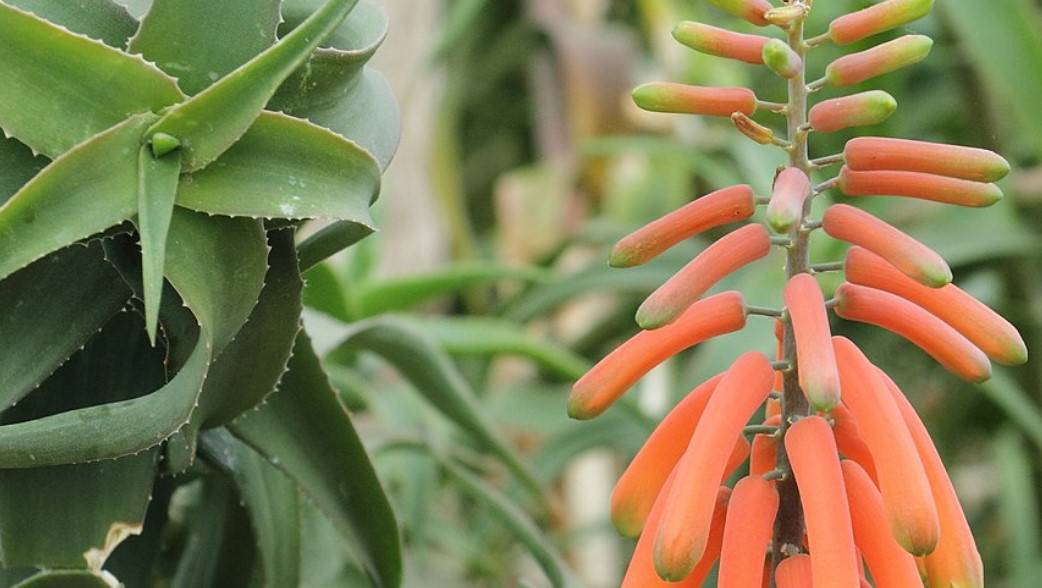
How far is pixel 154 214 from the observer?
0.45 meters

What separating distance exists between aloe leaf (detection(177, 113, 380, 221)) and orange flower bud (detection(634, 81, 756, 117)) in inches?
3.9

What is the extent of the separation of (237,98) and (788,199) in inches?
7.1

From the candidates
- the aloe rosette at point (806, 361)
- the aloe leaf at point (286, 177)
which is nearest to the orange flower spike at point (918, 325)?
the aloe rosette at point (806, 361)

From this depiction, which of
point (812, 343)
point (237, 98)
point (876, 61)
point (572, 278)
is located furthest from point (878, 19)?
point (572, 278)

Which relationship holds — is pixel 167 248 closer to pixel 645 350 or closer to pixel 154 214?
pixel 154 214

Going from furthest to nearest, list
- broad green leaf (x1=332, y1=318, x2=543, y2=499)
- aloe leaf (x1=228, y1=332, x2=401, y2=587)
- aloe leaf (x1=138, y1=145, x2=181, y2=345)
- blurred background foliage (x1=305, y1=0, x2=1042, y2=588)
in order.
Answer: blurred background foliage (x1=305, y1=0, x2=1042, y2=588)
broad green leaf (x1=332, y1=318, x2=543, y2=499)
aloe leaf (x1=228, y1=332, x2=401, y2=587)
aloe leaf (x1=138, y1=145, x2=181, y2=345)

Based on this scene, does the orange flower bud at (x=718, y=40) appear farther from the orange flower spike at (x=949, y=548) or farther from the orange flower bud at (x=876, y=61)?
the orange flower spike at (x=949, y=548)

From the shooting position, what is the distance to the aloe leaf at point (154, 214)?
16.8 inches

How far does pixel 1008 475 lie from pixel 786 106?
94cm

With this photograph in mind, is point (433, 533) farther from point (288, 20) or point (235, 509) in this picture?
point (288, 20)

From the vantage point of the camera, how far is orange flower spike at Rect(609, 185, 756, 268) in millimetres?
486

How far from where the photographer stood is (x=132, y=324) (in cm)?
54

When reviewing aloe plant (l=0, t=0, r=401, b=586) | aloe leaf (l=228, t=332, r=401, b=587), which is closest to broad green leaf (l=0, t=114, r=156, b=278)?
aloe plant (l=0, t=0, r=401, b=586)

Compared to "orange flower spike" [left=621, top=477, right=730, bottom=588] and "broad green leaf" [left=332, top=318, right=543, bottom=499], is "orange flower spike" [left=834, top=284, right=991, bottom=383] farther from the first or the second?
"broad green leaf" [left=332, top=318, right=543, bottom=499]
